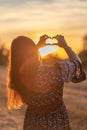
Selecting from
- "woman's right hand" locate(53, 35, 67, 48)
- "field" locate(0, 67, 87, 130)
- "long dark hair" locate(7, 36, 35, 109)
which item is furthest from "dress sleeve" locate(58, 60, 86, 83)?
"field" locate(0, 67, 87, 130)

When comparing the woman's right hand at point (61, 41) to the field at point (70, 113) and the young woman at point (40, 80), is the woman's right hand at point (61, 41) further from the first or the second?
the field at point (70, 113)

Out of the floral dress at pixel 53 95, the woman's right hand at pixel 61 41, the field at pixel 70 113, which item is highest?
the woman's right hand at pixel 61 41

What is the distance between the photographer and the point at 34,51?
18.7 ft

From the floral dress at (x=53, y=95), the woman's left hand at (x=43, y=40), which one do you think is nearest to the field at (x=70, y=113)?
the floral dress at (x=53, y=95)

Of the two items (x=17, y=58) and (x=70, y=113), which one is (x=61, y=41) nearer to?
(x=17, y=58)

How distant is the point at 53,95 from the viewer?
5895 millimetres

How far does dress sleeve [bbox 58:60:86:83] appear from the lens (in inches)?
231

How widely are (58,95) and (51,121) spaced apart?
39 centimetres

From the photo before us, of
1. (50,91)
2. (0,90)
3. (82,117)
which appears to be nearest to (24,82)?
(50,91)

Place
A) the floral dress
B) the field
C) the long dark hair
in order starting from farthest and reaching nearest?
the field, the floral dress, the long dark hair

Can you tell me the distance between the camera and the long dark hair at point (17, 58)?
575 centimetres

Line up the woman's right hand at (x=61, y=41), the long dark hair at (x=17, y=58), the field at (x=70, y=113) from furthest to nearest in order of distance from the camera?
the field at (x=70, y=113)
the woman's right hand at (x=61, y=41)
the long dark hair at (x=17, y=58)

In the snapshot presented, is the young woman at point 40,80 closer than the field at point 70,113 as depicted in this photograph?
Yes

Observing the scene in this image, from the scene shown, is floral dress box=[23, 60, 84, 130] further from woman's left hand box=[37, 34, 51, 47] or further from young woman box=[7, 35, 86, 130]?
woman's left hand box=[37, 34, 51, 47]
